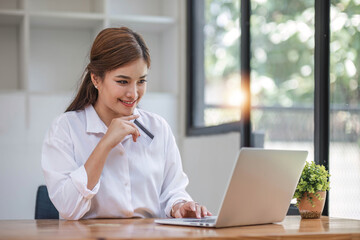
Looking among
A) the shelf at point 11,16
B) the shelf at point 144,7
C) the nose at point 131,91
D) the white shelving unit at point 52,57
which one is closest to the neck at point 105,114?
the nose at point 131,91

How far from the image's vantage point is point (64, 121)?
2.31 meters

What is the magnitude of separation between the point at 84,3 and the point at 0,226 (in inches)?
100

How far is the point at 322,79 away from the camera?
8.64ft

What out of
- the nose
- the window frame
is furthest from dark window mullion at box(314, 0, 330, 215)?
the nose

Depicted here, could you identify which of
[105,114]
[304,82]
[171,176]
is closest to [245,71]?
[304,82]

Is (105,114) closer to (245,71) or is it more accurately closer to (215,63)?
(245,71)

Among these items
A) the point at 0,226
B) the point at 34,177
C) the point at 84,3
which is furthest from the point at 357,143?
the point at 84,3

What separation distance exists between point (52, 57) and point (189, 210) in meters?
2.20

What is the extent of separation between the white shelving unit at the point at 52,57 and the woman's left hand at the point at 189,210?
1.68m

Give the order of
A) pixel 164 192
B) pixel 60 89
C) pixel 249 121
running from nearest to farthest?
1. pixel 164 192
2. pixel 249 121
3. pixel 60 89

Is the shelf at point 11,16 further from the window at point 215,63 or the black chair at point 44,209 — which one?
the black chair at point 44,209

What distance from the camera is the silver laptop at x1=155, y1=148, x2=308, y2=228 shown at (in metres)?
1.70

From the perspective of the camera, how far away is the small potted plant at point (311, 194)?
2.20 m

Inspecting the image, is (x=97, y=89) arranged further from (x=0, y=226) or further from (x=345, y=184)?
(x=345, y=184)
